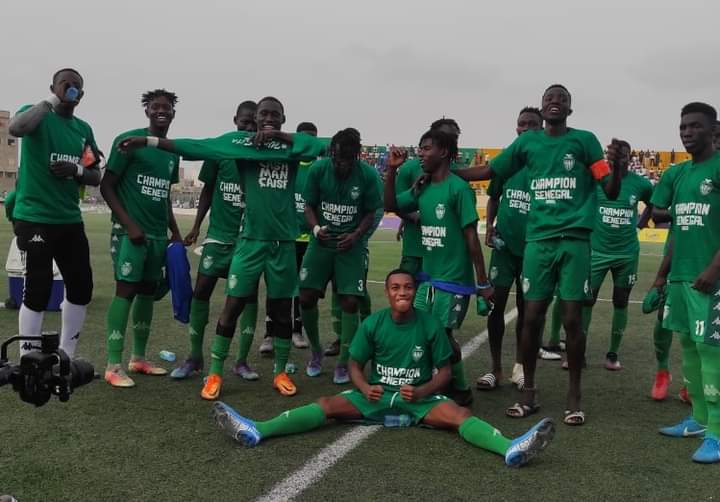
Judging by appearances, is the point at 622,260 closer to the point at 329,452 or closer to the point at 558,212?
the point at 558,212

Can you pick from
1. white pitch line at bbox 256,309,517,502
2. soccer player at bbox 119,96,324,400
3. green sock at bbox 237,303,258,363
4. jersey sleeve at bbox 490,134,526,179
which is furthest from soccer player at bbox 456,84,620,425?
green sock at bbox 237,303,258,363

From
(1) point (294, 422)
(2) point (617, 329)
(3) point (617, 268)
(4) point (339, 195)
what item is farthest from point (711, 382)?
(4) point (339, 195)

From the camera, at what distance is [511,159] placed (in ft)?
15.8

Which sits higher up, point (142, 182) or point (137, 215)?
point (142, 182)

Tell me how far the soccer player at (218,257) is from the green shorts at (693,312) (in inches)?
121

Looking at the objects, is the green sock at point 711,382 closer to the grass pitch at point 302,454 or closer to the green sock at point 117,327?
the grass pitch at point 302,454

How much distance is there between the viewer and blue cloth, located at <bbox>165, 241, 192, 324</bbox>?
5355 mm

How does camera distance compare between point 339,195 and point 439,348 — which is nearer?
point 439,348

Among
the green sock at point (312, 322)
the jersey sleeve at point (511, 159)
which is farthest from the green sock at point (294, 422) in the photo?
the jersey sleeve at point (511, 159)

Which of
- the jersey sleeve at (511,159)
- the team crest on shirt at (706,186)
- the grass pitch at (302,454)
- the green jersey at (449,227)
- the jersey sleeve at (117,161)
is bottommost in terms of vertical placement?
the grass pitch at (302,454)

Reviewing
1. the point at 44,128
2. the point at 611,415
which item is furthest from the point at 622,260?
the point at 44,128

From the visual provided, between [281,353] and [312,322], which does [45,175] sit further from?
[312,322]

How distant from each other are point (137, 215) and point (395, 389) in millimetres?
2456

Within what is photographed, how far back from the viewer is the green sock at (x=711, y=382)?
3.91 meters
